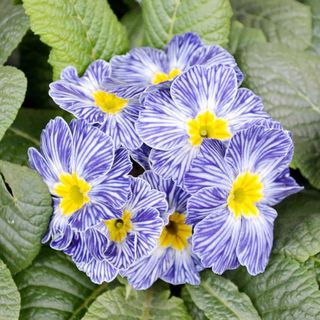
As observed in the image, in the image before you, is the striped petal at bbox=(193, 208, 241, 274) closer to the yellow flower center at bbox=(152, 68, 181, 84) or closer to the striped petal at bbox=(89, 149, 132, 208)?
the striped petal at bbox=(89, 149, 132, 208)

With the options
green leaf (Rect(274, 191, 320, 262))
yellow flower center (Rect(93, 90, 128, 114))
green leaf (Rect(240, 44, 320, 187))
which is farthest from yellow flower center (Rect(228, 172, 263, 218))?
yellow flower center (Rect(93, 90, 128, 114))

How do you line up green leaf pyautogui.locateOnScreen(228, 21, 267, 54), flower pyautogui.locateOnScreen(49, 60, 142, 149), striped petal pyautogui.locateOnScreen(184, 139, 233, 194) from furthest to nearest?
green leaf pyautogui.locateOnScreen(228, 21, 267, 54) < flower pyautogui.locateOnScreen(49, 60, 142, 149) < striped petal pyautogui.locateOnScreen(184, 139, 233, 194)

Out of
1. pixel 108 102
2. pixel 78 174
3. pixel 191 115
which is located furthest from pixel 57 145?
pixel 191 115

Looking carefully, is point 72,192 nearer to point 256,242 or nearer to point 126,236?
point 126,236

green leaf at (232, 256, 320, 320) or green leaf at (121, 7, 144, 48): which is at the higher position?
green leaf at (121, 7, 144, 48)

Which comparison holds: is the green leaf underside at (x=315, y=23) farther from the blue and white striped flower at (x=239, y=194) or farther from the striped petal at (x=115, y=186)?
the striped petal at (x=115, y=186)

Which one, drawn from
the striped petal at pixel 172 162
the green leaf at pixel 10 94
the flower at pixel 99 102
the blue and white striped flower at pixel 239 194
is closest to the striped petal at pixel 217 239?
the blue and white striped flower at pixel 239 194
